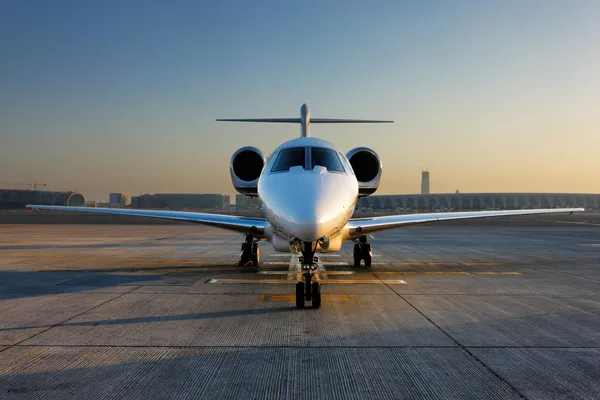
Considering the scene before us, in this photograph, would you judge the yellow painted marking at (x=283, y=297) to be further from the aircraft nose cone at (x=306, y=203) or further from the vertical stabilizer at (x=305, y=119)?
the vertical stabilizer at (x=305, y=119)

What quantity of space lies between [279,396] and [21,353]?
2948 mm

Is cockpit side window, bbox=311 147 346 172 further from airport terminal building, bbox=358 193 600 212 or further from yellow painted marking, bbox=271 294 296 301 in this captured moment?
airport terminal building, bbox=358 193 600 212

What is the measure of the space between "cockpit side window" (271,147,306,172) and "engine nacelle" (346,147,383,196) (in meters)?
4.20

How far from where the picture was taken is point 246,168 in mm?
12797

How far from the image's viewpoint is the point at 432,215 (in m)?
12.4

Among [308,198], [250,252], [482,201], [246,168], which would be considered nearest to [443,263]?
[250,252]

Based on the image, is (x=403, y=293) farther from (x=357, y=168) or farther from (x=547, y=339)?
(x=357, y=168)

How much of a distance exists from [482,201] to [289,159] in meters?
128

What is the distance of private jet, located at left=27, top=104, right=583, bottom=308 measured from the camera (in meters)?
6.73

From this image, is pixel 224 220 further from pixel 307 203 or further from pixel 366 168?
pixel 307 203

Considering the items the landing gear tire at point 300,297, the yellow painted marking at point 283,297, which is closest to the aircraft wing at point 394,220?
the yellow painted marking at point 283,297

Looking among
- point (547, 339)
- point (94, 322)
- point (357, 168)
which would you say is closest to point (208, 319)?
point (94, 322)

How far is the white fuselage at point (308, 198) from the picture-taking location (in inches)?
257

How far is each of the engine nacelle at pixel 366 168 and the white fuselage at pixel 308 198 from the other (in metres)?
3.58
